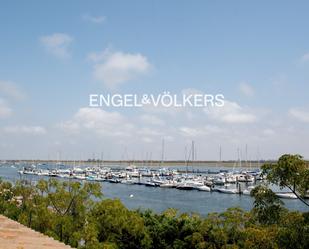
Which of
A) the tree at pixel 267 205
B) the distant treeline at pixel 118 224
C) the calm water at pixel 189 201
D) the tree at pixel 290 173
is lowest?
the calm water at pixel 189 201

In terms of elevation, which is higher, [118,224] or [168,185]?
[118,224]

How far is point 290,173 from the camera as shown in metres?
10.6

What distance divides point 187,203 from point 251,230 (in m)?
56.1

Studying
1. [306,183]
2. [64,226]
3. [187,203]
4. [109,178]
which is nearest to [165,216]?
[64,226]

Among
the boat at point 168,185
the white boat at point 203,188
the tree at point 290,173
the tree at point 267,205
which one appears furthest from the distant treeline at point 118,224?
the boat at point 168,185

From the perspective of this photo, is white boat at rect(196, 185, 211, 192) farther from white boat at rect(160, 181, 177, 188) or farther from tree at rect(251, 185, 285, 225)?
tree at rect(251, 185, 285, 225)

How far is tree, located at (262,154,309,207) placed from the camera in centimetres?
1040

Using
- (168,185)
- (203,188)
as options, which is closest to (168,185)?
(168,185)

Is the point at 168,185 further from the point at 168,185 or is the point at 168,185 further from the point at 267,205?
the point at 267,205

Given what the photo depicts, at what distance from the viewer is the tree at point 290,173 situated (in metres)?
10.4

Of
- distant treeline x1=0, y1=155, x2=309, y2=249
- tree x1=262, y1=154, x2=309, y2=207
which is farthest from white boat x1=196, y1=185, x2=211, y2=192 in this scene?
tree x1=262, y1=154, x2=309, y2=207

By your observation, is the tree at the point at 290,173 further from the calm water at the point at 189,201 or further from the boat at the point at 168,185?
the boat at the point at 168,185

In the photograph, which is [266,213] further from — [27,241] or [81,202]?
[81,202]

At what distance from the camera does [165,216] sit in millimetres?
29562
